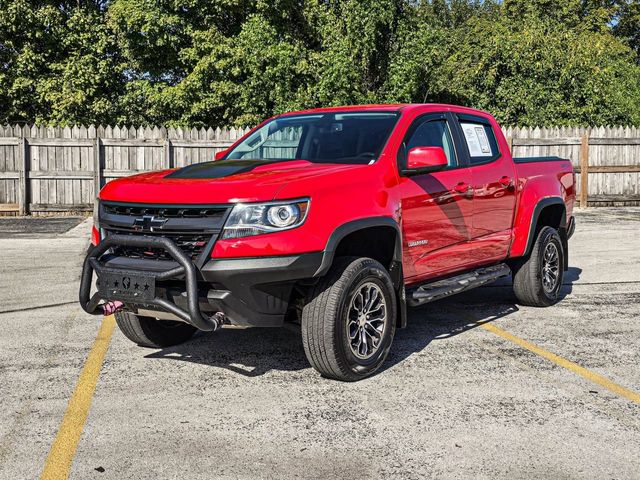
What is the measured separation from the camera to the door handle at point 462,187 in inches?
255

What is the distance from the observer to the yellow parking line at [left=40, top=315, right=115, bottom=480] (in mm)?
3932

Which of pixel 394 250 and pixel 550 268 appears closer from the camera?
pixel 394 250

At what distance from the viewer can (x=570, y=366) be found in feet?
18.9

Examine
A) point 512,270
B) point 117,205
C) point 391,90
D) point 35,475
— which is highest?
point 391,90

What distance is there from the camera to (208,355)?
609 cm

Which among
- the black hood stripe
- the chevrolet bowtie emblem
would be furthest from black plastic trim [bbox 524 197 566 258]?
the chevrolet bowtie emblem

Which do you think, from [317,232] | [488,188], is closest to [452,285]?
[488,188]

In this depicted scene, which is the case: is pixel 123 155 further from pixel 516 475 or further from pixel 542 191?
pixel 516 475

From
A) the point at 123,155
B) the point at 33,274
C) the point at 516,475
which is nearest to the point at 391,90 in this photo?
the point at 123,155

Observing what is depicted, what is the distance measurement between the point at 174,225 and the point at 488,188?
309 centimetres

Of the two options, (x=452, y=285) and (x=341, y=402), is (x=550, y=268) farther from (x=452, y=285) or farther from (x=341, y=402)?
(x=341, y=402)

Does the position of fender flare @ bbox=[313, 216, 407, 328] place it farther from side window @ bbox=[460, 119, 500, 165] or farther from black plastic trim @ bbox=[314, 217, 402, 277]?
side window @ bbox=[460, 119, 500, 165]

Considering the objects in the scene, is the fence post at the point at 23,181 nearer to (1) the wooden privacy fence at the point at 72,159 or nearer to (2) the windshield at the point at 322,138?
(1) the wooden privacy fence at the point at 72,159

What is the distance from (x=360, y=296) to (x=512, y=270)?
3.12 meters
